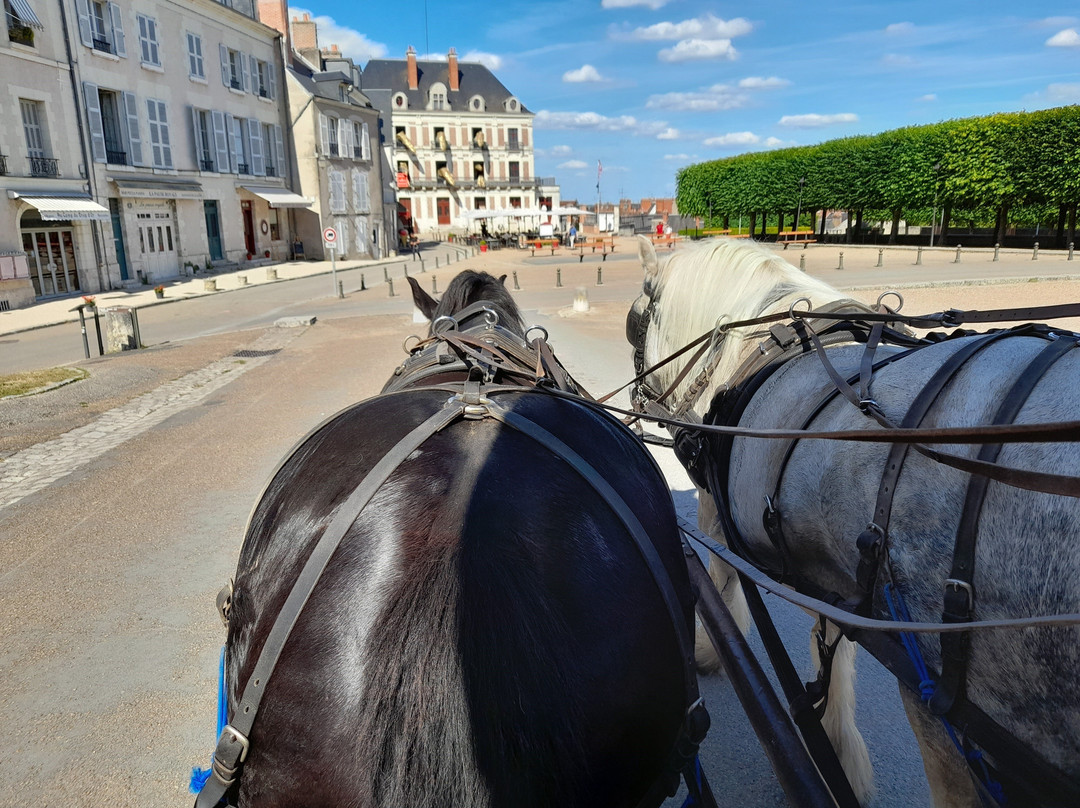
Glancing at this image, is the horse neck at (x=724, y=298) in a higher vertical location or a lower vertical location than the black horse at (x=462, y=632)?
Answer: higher

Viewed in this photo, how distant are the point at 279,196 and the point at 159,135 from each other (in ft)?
23.7

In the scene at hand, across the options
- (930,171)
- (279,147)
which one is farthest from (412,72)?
(930,171)

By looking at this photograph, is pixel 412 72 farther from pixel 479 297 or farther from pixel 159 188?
pixel 479 297

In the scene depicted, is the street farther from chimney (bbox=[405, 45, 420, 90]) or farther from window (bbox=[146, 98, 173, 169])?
chimney (bbox=[405, 45, 420, 90])

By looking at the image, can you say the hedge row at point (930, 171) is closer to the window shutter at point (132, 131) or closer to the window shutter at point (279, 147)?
the window shutter at point (279, 147)

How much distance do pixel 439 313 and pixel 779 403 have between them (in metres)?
1.54

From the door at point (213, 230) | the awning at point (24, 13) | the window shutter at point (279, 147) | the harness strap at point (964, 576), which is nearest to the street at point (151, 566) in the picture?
the harness strap at point (964, 576)

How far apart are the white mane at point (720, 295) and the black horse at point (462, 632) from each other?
1.46 metres

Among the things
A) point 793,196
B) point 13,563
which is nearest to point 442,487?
point 13,563

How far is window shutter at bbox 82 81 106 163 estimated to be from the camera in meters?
21.3

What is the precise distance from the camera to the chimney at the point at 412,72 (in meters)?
61.7

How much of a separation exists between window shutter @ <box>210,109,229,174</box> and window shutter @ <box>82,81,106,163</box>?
6.19m

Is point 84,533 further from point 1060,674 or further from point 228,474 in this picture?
point 1060,674

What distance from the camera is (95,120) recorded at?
21.7 meters
